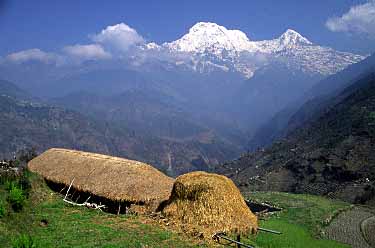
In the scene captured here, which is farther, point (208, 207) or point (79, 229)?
point (208, 207)

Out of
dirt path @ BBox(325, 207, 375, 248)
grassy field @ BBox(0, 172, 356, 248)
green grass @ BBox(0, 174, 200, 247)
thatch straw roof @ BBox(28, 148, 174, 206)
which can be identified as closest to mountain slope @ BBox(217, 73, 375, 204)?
dirt path @ BBox(325, 207, 375, 248)

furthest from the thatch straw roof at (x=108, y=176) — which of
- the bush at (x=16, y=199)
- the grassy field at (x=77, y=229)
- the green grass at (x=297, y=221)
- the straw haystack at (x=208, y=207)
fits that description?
the green grass at (x=297, y=221)

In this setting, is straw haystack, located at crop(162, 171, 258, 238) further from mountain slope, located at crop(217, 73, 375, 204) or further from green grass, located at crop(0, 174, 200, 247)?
mountain slope, located at crop(217, 73, 375, 204)

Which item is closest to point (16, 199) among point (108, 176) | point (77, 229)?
point (77, 229)

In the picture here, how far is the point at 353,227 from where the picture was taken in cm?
3791

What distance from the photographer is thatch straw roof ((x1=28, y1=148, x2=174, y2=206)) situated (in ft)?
86.5

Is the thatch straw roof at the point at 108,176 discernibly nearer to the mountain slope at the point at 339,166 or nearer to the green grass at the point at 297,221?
the green grass at the point at 297,221

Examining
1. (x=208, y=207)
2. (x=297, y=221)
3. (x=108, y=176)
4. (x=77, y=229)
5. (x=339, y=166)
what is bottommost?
(x=77, y=229)

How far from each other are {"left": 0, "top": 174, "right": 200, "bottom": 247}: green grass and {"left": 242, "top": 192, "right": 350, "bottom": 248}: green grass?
21.7 feet

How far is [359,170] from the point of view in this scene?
214ft

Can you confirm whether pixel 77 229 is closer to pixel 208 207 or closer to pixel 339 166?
pixel 208 207

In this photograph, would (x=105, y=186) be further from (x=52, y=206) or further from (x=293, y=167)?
(x=293, y=167)

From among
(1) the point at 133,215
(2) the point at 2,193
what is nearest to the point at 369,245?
(1) the point at 133,215

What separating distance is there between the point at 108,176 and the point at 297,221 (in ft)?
66.1
